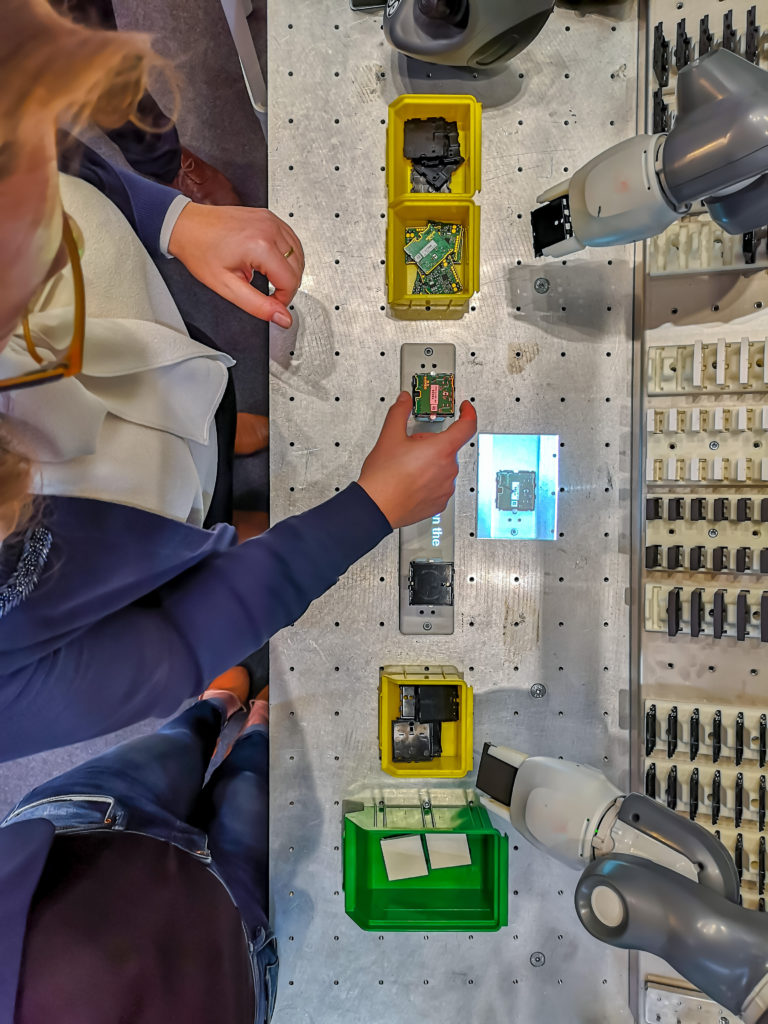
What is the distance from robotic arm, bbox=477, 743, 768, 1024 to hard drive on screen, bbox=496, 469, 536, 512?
40 centimetres

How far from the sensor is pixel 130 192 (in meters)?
0.83

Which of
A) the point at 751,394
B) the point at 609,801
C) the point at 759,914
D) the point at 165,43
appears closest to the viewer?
the point at 759,914

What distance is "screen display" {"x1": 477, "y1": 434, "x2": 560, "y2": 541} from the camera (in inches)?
41.1

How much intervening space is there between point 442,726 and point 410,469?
0.43 meters

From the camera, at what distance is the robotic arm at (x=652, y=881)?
2.17 feet

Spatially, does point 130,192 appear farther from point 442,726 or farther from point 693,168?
point 442,726

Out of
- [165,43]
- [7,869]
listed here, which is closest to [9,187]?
[7,869]

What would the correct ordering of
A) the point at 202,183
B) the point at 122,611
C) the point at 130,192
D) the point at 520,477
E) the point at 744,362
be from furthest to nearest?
the point at 202,183 → the point at 520,477 → the point at 744,362 → the point at 130,192 → the point at 122,611

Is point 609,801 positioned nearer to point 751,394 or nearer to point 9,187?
point 751,394

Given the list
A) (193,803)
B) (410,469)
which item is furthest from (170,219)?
(193,803)

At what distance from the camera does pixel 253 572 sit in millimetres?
755

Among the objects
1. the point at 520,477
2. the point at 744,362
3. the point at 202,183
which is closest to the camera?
the point at 744,362

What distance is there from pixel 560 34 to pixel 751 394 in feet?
2.17

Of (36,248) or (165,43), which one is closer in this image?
(36,248)
